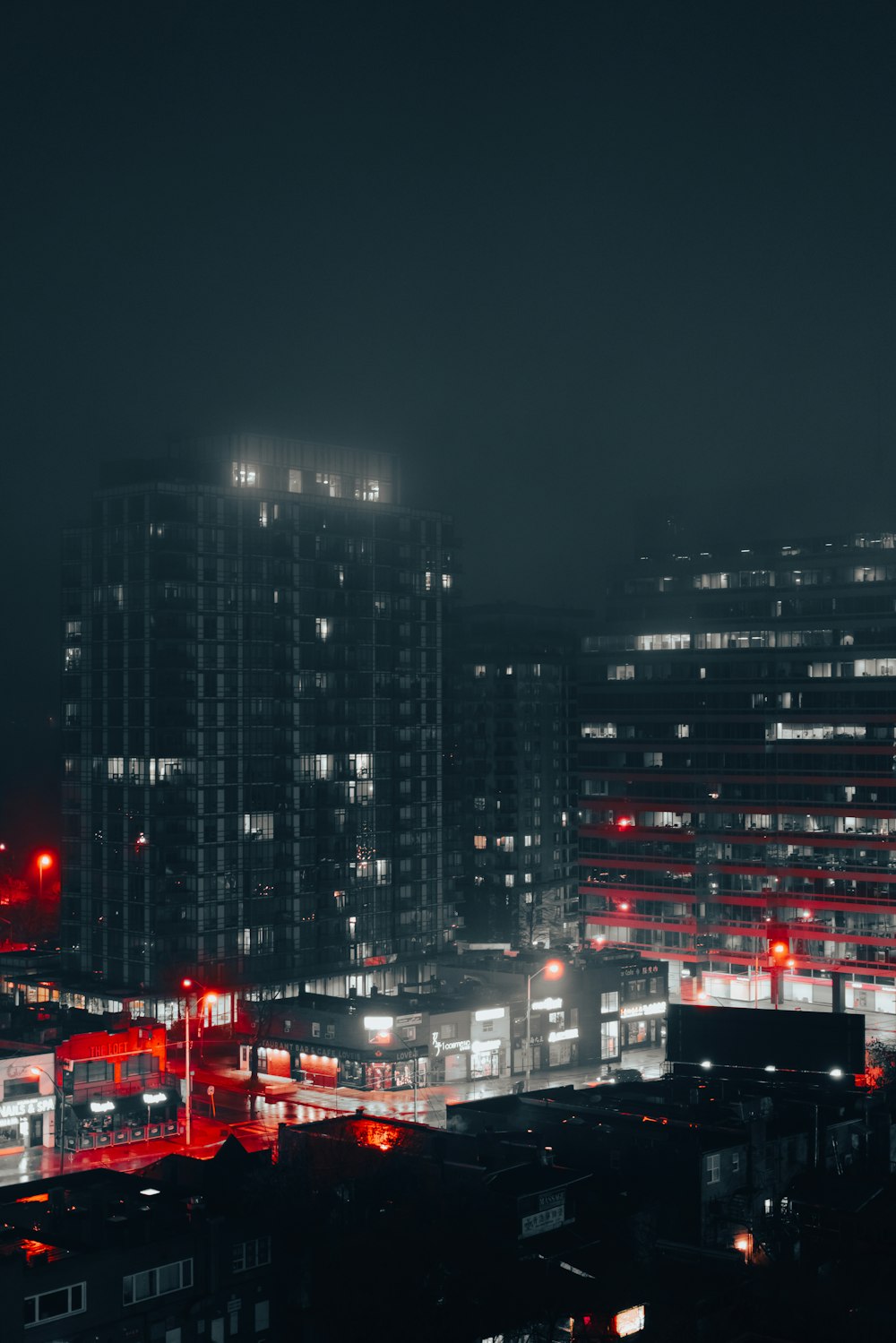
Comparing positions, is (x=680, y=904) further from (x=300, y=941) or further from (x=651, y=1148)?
(x=651, y=1148)

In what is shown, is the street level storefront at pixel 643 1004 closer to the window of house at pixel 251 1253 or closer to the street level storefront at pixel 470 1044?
the street level storefront at pixel 470 1044

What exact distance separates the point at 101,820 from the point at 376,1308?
3104 inches

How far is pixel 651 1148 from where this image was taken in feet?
241

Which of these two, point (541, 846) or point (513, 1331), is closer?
A: point (513, 1331)

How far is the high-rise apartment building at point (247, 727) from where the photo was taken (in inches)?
5079

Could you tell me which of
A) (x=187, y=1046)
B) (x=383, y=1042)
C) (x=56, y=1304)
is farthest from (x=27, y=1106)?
(x=56, y=1304)

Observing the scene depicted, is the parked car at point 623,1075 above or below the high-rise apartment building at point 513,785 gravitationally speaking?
below

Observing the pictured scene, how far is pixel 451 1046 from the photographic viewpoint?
11162 centimetres

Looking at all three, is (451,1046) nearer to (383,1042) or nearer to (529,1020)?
(383,1042)

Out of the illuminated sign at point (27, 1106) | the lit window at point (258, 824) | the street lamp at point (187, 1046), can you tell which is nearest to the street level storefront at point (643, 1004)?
the street lamp at point (187, 1046)

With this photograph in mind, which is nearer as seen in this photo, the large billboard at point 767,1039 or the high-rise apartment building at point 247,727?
the large billboard at point 767,1039

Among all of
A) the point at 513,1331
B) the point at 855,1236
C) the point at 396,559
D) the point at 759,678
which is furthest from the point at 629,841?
the point at 513,1331

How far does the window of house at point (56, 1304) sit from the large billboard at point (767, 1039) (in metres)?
48.8

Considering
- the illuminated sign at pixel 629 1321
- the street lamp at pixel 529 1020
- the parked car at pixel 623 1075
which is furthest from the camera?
the street lamp at pixel 529 1020
